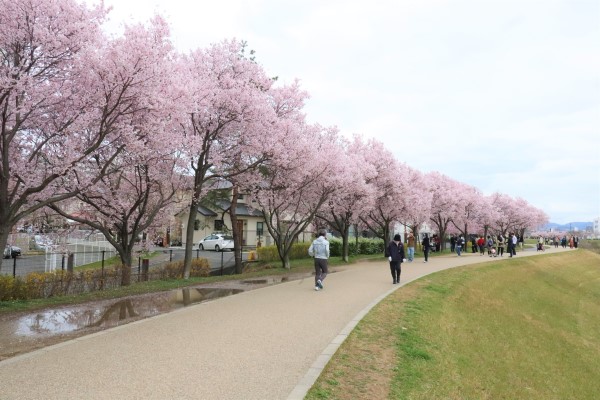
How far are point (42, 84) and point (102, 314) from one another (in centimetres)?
532

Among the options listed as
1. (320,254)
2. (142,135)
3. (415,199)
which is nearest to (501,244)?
(415,199)

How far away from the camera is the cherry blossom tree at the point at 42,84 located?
8.96m

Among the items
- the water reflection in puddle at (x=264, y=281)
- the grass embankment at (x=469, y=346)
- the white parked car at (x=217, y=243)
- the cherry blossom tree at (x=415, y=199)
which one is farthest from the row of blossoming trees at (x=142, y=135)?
the white parked car at (x=217, y=243)

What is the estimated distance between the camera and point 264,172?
71.6 ft

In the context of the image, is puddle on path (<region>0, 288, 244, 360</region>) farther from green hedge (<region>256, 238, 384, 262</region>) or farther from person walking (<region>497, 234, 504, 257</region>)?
person walking (<region>497, 234, 504, 257</region>)

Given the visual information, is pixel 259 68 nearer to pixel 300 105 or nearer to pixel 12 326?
pixel 300 105

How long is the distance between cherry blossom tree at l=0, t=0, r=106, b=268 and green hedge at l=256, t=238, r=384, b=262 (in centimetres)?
1848

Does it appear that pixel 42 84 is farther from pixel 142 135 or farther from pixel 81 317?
pixel 81 317

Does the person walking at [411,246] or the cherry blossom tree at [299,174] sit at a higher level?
the cherry blossom tree at [299,174]

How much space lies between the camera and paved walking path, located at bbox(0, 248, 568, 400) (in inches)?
196

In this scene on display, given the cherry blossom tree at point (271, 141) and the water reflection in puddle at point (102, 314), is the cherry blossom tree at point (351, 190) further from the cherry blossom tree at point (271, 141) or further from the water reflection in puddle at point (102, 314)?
the water reflection in puddle at point (102, 314)

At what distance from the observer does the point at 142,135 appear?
11.8 m

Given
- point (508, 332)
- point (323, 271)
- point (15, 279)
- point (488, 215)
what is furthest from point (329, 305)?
point (488, 215)

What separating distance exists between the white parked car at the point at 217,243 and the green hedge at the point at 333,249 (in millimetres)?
7276
